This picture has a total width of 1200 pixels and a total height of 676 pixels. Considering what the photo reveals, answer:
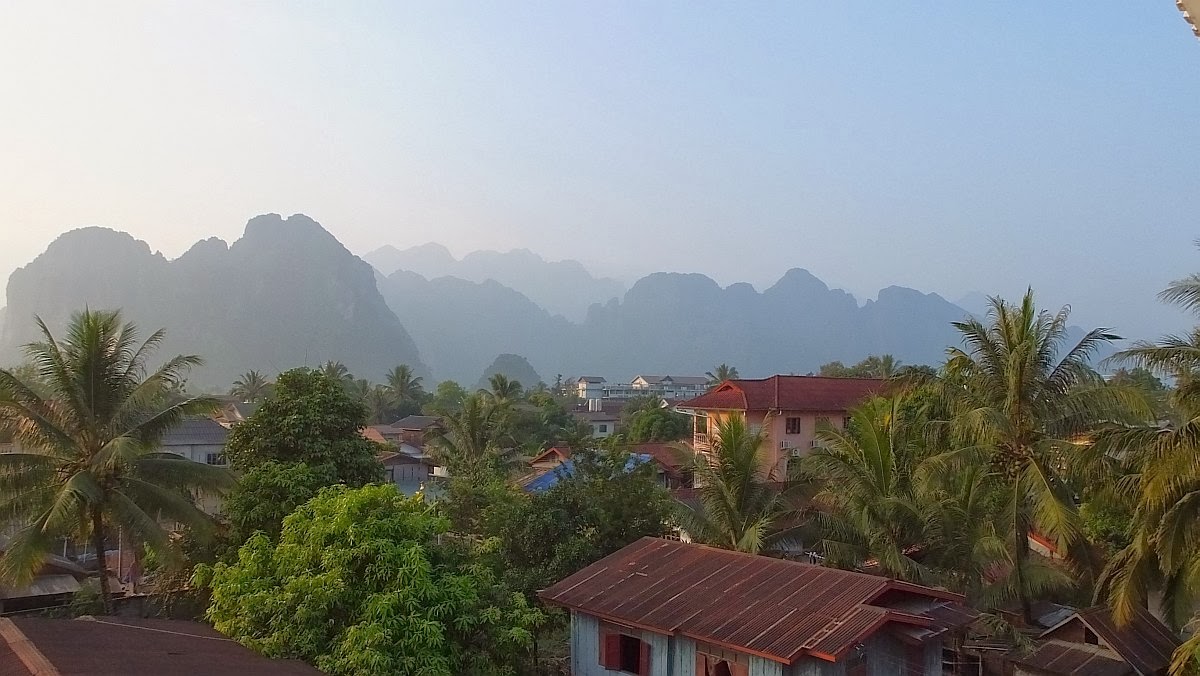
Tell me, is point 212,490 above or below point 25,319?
below

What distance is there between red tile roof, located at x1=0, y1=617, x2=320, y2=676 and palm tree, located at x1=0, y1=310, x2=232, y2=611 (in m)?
2.91

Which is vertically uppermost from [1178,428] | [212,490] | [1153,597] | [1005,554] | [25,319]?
[25,319]

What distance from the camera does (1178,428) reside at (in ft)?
32.6

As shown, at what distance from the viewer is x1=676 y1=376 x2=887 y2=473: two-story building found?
103ft

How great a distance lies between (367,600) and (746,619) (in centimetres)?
461

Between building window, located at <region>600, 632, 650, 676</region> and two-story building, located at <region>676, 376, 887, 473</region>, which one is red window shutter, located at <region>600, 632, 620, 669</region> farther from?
two-story building, located at <region>676, 376, 887, 473</region>

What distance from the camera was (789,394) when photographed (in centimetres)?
3231

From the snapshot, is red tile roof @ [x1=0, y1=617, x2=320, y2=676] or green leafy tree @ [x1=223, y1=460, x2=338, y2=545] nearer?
red tile roof @ [x1=0, y1=617, x2=320, y2=676]

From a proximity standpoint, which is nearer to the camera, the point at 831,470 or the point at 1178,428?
the point at 1178,428

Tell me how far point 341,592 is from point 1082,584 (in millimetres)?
14333

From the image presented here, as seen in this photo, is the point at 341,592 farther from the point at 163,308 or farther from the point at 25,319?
the point at 25,319

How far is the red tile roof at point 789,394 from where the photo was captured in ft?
104

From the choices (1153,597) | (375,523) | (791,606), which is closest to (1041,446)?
(1153,597)

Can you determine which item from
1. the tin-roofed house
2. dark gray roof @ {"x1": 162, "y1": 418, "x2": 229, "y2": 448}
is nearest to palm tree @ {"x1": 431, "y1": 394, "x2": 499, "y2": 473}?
dark gray roof @ {"x1": 162, "y1": 418, "x2": 229, "y2": 448}
